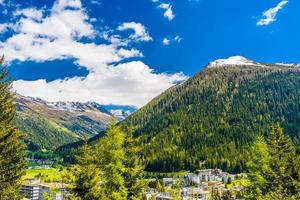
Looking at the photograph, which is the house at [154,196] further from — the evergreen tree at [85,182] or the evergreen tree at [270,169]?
the evergreen tree at [270,169]

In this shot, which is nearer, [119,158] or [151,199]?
[151,199]

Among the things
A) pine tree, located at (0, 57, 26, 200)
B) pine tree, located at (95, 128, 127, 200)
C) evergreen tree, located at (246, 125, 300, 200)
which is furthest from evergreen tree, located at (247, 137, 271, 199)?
pine tree, located at (0, 57, 26, 200)

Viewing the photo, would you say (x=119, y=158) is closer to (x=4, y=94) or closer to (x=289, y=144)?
(x=4, y=94)

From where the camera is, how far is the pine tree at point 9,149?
136ft

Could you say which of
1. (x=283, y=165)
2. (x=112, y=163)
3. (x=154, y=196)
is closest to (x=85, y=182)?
(x=112, y=163)

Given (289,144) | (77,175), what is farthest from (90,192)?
(289,144)

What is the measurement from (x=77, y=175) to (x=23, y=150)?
14.7 meters

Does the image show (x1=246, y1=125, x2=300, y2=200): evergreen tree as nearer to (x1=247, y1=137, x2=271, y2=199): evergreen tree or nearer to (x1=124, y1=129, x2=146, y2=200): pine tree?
(x1=247, y1=137, x2=271, y2=199): evergreen tree

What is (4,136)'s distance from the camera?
40.9m

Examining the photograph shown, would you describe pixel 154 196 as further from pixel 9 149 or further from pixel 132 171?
pixel 9 149

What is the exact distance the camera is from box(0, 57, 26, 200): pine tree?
136 feet

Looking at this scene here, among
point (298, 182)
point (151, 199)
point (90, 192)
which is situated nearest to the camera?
point (151, 199)

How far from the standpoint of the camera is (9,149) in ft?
140

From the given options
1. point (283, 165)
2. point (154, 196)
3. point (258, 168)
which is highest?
point (283, 165)
